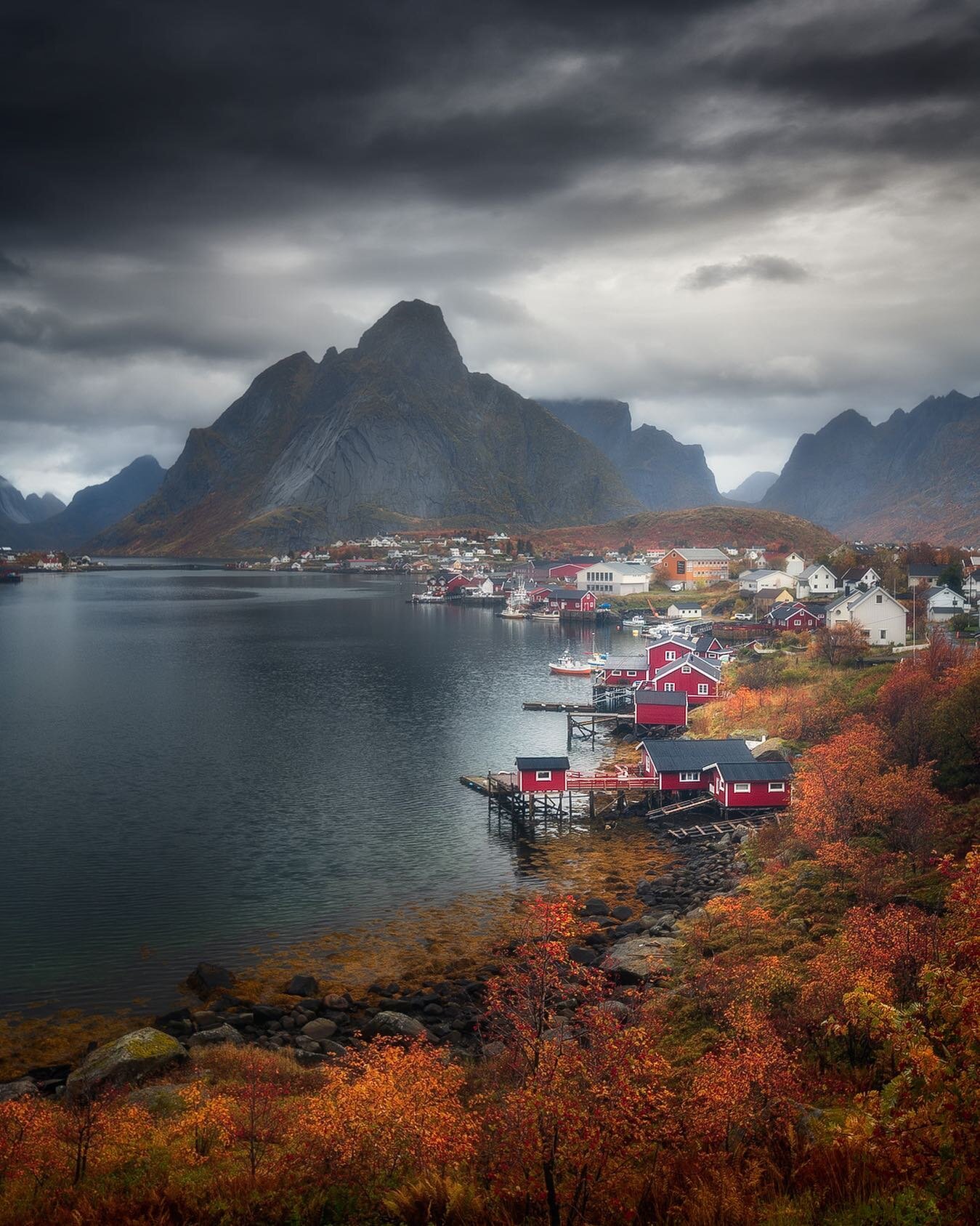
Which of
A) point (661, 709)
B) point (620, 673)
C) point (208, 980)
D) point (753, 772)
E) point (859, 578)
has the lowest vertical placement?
point (208, 980)

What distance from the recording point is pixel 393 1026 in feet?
78.6

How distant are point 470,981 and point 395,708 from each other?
144 ft

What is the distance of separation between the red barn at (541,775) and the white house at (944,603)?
49349mm

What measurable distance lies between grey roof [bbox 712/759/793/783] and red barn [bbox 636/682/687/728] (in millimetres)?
16461

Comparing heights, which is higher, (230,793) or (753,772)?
(753,772)

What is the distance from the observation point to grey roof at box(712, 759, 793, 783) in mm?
42562

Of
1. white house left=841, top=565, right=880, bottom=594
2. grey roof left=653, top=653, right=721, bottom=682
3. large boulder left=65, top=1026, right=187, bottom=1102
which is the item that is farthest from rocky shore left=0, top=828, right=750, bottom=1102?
white house left=841, top=565, right=880, bottom=594

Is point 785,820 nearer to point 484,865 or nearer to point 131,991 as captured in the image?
point 484,865

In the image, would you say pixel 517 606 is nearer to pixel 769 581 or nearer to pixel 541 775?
pixel 769 581

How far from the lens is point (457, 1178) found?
12.7 metres

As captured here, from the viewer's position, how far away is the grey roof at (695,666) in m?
63.9

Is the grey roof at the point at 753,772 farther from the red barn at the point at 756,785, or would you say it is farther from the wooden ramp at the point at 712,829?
the wooden ramp at the point at 712,829

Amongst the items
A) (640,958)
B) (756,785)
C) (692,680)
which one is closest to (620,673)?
(692,680)

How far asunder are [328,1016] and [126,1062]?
6.06m
